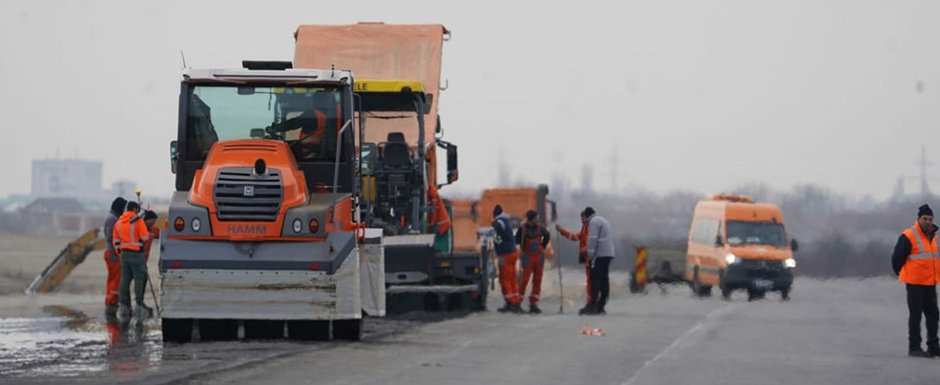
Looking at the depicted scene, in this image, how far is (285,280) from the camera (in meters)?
16.9

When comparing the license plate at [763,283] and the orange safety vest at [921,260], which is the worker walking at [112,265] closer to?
the orange safety vest at [921,260]

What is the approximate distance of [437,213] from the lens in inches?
1028

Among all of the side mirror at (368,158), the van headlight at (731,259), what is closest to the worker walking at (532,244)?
the side mirror at (368,158)

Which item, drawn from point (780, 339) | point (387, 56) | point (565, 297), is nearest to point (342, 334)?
point (780, 339)

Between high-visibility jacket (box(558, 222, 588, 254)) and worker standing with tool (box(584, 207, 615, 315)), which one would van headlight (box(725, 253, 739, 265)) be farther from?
worker standing with tool (box(584, 207, 615, 315))

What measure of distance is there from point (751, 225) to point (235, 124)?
20827mm

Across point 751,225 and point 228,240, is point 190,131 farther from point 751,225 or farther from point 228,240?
point 751,225

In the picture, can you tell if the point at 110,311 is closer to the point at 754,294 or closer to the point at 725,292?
the point at 725,292

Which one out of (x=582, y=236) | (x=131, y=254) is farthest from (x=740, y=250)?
(x=131, y=254)

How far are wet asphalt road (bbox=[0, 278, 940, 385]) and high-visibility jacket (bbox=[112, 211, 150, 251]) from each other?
1.22 m

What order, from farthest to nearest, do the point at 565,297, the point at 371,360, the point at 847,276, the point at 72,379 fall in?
the point at 847,276, the point at 565,297, the point at 371,360, the point at 72,379

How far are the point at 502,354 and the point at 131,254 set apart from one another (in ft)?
26.1

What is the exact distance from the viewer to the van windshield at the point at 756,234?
119 ft

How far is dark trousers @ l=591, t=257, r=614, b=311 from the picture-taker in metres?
26.9
